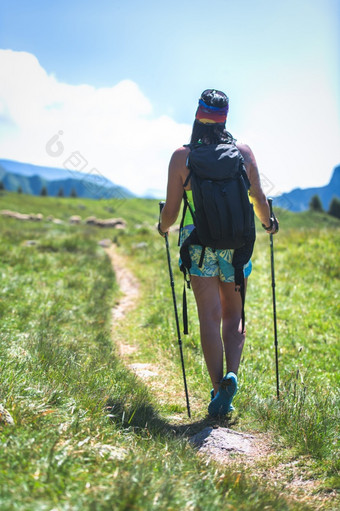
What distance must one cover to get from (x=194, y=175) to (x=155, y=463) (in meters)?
1.96

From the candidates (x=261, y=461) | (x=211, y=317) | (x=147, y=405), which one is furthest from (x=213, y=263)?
(x=261, y=461)

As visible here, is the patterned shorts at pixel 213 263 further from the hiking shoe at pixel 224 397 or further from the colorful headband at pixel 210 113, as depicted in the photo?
the colorful headband at pixel 210 113

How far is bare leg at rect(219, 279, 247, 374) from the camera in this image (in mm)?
3500

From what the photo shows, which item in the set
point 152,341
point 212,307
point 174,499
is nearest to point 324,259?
point 152,341

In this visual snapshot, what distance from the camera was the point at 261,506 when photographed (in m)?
2.05

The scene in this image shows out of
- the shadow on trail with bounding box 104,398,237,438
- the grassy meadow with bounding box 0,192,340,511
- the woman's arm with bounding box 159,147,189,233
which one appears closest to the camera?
the grassy meadow with bounding box 0,192,340,511

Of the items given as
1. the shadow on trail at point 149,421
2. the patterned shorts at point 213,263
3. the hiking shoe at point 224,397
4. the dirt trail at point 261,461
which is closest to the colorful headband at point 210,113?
the patterned shorts at point 213,263

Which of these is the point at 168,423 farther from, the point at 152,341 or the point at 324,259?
the point at 324,259

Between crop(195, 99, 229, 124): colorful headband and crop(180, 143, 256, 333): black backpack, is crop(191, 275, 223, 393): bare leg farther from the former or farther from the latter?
crop(195, 99, 229, 124): colorful headband

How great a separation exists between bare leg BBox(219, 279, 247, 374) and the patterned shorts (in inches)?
7.6

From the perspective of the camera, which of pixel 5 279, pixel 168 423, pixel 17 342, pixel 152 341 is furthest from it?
pixel 5 279

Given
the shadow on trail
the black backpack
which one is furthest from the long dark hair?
the shadow on trail

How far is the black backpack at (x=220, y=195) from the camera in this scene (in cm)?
300

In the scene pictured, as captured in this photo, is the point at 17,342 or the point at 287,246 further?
the point at 287,246
